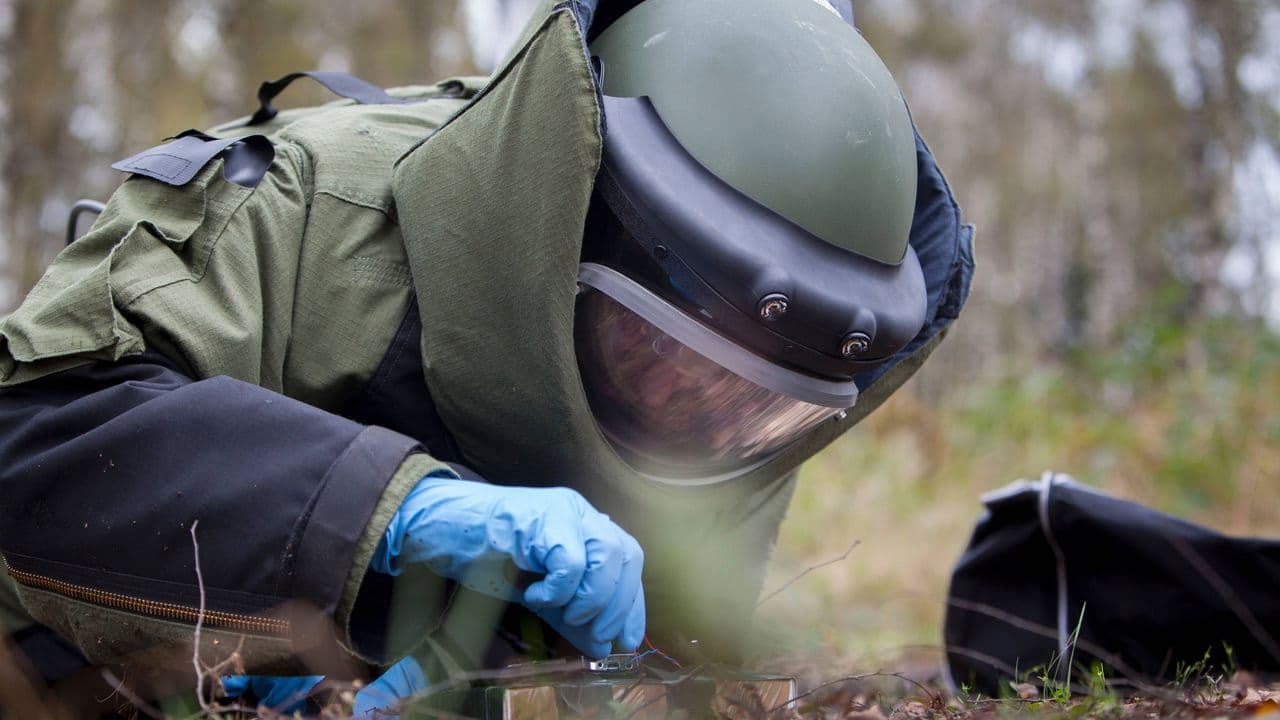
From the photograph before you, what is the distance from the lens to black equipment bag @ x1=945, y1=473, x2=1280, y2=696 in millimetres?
2580

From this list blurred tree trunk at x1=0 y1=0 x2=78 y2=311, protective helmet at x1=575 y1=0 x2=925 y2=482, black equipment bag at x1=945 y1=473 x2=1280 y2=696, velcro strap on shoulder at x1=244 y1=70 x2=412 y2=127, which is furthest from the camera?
blurred tree trunk at x1=0 y1=0 x2=78 y2=311

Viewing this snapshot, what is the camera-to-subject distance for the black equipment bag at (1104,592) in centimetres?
258

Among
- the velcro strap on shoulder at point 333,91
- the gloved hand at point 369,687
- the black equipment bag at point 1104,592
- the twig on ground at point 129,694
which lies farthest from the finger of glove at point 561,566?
the black equipment bag at point 1104,592

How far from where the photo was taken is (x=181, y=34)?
11633 millimetres

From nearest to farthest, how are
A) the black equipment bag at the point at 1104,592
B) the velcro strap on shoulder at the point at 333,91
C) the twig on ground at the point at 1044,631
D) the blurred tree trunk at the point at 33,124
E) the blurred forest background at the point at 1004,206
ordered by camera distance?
the velcro strap on shoulder at the point at 333,91
the twig on ground at the point at 1044,631
the black equipment bag at the point at 1104,592
the blurred forest background at the point at 1004,206
the blurred tree trunk at the point at 33,124

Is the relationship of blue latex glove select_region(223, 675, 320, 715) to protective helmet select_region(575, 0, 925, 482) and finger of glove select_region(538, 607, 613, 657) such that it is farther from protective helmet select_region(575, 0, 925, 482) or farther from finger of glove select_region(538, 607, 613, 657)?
protective helmet select_region(575, 0, 925, 482)

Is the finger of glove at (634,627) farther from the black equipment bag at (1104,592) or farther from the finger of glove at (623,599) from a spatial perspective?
the black equipment bag at (1104,592)

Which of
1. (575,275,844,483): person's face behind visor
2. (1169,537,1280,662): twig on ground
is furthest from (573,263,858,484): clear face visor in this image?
(1169,537,1280,662): twig on ground

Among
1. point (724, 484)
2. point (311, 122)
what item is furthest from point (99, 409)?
point (724, 484)

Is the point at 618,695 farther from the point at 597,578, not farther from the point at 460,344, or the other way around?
the point at 460,344

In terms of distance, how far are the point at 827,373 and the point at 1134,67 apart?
59.1ft

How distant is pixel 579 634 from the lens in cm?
171

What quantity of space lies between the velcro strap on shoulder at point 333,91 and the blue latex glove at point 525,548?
3.41 feet

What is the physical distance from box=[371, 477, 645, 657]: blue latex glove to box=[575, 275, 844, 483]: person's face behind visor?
0.34 meters
